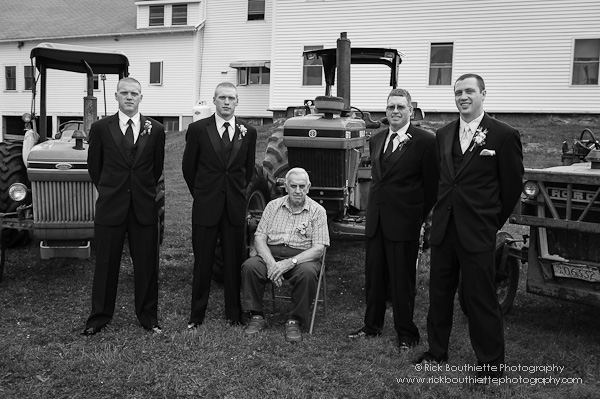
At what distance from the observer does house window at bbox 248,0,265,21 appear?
2328 cm

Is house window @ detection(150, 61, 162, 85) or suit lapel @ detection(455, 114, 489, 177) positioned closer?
suit lapel @ detection(455, 114, 489, 177)

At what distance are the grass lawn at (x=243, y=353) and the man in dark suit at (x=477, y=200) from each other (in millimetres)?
425

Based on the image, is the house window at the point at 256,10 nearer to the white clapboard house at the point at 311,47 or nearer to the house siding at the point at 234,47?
the white clapboard house at the point at 311,47

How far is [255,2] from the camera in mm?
23344

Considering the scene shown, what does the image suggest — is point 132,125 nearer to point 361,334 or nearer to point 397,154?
point 397,154

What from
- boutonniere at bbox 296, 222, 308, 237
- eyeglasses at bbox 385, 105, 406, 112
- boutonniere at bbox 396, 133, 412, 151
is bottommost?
boutonniere at bbox 296, 222, 308, 237

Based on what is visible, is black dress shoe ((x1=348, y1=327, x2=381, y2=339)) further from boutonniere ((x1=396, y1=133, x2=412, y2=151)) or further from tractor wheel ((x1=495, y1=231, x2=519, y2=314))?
boutonniere ((x1=396, y1=133, x2=412, y2=151))

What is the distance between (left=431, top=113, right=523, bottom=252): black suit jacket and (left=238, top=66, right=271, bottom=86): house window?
19519 millimetres

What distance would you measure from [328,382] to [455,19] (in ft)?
55.1

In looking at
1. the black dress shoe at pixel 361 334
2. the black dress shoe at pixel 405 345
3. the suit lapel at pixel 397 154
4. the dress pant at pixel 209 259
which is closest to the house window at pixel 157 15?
the dress pant at pixel 209 259

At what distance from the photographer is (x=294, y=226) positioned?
17.5 ft

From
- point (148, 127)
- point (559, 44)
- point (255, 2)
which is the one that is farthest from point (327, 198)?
point (255, 2)

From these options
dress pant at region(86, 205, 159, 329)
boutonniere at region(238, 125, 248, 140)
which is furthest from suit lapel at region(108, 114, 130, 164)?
boutonniere at region(238, 125, 248, 140)

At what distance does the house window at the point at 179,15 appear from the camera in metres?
24.8
